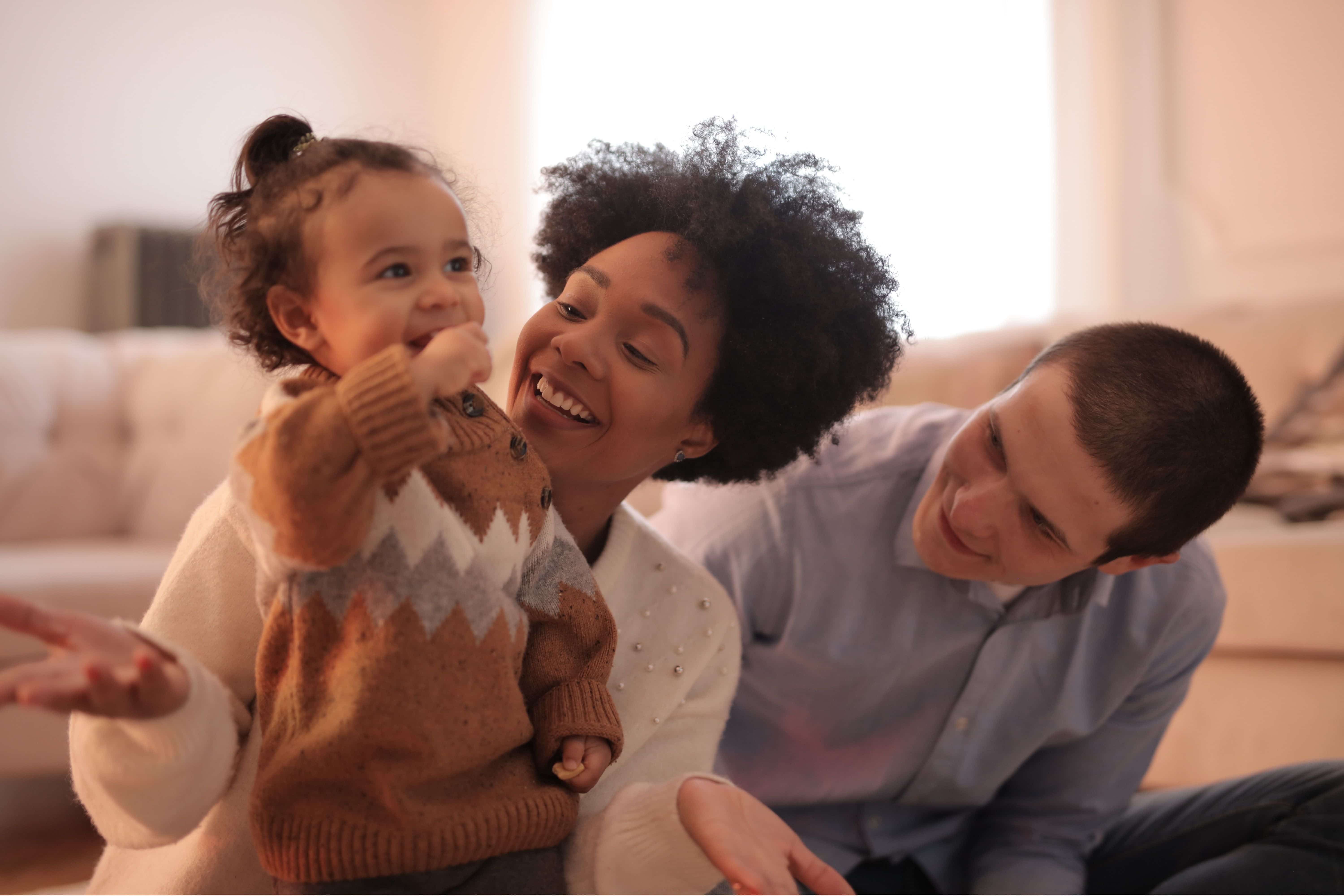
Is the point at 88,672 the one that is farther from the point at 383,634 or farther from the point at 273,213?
the point at 273,213

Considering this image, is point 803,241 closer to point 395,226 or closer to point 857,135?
point 395,226

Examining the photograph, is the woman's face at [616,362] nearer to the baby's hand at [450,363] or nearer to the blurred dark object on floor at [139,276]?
the baby's hand at [450,363]

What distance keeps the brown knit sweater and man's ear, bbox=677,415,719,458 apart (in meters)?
0.38

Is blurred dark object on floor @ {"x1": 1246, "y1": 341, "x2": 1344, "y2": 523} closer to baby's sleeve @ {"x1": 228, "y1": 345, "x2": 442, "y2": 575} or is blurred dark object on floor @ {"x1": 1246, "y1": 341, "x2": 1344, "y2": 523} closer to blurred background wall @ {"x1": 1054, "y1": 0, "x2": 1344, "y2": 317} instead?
blurred background wall @ {"x1": 1054, "y1": 0, "x2": 1344, "y2": 317}

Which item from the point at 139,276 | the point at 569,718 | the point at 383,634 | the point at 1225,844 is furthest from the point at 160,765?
the point at 139,276

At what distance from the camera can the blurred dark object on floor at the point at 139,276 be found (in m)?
4.56

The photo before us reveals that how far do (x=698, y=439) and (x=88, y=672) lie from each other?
2.28 ft

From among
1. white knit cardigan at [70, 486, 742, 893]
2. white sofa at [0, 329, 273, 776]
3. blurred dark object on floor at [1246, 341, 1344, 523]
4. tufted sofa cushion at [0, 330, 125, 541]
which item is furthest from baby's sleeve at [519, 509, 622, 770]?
tufted sofa cushion at [0, 330, 125, 541]

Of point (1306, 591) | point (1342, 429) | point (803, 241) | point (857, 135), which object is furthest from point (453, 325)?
point (857, 135)

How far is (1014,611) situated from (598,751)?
74 cm

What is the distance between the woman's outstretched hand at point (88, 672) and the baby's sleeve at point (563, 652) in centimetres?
27

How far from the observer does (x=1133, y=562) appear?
121 centimetres

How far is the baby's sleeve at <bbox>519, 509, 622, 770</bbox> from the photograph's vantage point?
2.74 feet

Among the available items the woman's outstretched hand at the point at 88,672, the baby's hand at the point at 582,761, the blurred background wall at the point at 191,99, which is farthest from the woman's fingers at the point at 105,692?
the blurred background wall at the point at 191,99
